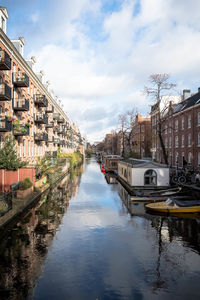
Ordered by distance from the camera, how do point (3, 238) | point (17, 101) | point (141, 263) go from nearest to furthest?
point (141, 263)
point (3, 238)
point (17, 101)

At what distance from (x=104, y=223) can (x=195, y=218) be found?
617cm

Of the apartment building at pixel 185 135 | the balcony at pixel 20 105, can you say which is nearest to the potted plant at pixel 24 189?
the balcony at pixel 20 105

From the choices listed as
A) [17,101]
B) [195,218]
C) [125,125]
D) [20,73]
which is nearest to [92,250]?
[195,218]

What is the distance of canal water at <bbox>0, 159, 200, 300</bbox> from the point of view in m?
7.54

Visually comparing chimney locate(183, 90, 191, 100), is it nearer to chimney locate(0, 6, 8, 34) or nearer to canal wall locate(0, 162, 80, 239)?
chimney locate(0, 6, 8, 34)

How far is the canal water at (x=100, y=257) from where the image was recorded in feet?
24.7

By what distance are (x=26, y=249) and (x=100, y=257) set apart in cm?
334

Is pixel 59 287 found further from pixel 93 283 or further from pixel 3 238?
pixel 3 238

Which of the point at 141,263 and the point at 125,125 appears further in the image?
the point at 125,125

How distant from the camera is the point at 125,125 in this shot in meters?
53.5

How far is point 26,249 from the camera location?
1052 centimetres

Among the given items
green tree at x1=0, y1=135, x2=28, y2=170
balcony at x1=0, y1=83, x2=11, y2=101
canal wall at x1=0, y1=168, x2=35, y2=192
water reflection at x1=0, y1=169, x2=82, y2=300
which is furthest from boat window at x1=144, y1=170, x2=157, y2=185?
balcony at x1=0, y1=83, x2=11, y2=101

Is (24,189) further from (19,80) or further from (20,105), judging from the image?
(19,80)

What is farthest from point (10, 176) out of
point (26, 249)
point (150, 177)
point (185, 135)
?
point (185, 135)
